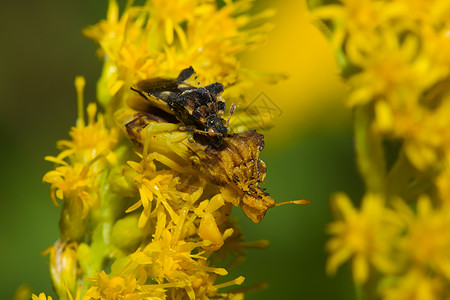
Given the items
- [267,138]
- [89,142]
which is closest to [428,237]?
[267,138]

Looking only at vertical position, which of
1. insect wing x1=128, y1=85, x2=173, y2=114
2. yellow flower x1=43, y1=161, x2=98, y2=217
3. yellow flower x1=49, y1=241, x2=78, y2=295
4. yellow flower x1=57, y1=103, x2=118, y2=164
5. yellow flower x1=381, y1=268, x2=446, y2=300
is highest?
insect wing x1=128, y1=85, x2=173, y2=114

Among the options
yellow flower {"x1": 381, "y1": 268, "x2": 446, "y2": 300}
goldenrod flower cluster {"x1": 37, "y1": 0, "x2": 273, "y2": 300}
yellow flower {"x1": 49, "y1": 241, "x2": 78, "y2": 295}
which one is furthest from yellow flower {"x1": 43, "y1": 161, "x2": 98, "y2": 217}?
yellow flower {"x1": 381, "y1": 268, "x2": 446, "y2": 300}

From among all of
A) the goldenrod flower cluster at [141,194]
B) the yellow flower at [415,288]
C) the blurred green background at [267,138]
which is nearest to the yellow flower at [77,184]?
the goldenrod flower cluster at [141,194]

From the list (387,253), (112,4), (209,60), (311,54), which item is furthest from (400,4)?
(311,54)

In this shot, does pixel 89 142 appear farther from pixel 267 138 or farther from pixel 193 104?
pixel 267 138

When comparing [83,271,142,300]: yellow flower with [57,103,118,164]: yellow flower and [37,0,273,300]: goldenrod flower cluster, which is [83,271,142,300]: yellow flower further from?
[57,103,118,164]: yellow flower

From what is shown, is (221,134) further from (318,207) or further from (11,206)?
(11,206)

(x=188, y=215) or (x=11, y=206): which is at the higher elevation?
(x=188, y=215)
